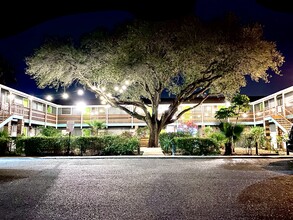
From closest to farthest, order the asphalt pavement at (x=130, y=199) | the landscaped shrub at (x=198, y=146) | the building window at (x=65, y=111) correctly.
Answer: the asphalt pavement at (x=130, y=199)
the landscaped shrub at (x=198, y=146)
the building window at (x=65, y=111)

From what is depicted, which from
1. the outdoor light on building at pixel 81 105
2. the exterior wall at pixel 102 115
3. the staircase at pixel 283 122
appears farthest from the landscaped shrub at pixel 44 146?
the staircase at pixel 283 122

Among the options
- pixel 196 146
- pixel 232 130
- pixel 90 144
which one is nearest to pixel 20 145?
pixel 90 144

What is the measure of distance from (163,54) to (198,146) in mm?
6597

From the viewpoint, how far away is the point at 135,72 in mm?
15008

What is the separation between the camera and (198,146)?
13125mm

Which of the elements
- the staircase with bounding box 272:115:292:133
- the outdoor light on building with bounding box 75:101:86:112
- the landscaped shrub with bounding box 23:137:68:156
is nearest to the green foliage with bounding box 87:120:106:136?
the outdoor light on building with bounding box 75:101:86:112

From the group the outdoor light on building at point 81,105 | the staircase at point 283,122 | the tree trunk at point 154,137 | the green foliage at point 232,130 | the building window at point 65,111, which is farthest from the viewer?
the building window at point 65,111

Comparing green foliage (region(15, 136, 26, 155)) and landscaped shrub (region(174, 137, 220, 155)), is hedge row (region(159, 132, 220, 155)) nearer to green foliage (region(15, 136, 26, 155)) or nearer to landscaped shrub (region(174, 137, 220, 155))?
landscaped shrub (region(174, 137, 220, 155))

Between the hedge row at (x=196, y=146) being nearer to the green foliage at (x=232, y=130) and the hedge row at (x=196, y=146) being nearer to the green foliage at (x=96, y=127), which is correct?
the green foliage at (x=232, y=130)

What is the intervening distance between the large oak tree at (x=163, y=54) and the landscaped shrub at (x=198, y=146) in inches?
201

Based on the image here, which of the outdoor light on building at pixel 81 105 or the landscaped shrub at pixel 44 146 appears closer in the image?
the landscaped shrub at pixel 44 146

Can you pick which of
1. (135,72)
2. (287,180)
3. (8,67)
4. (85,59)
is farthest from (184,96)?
(8,67)

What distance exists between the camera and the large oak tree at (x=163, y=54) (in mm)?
13783

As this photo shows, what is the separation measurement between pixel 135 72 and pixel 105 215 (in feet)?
41.0
